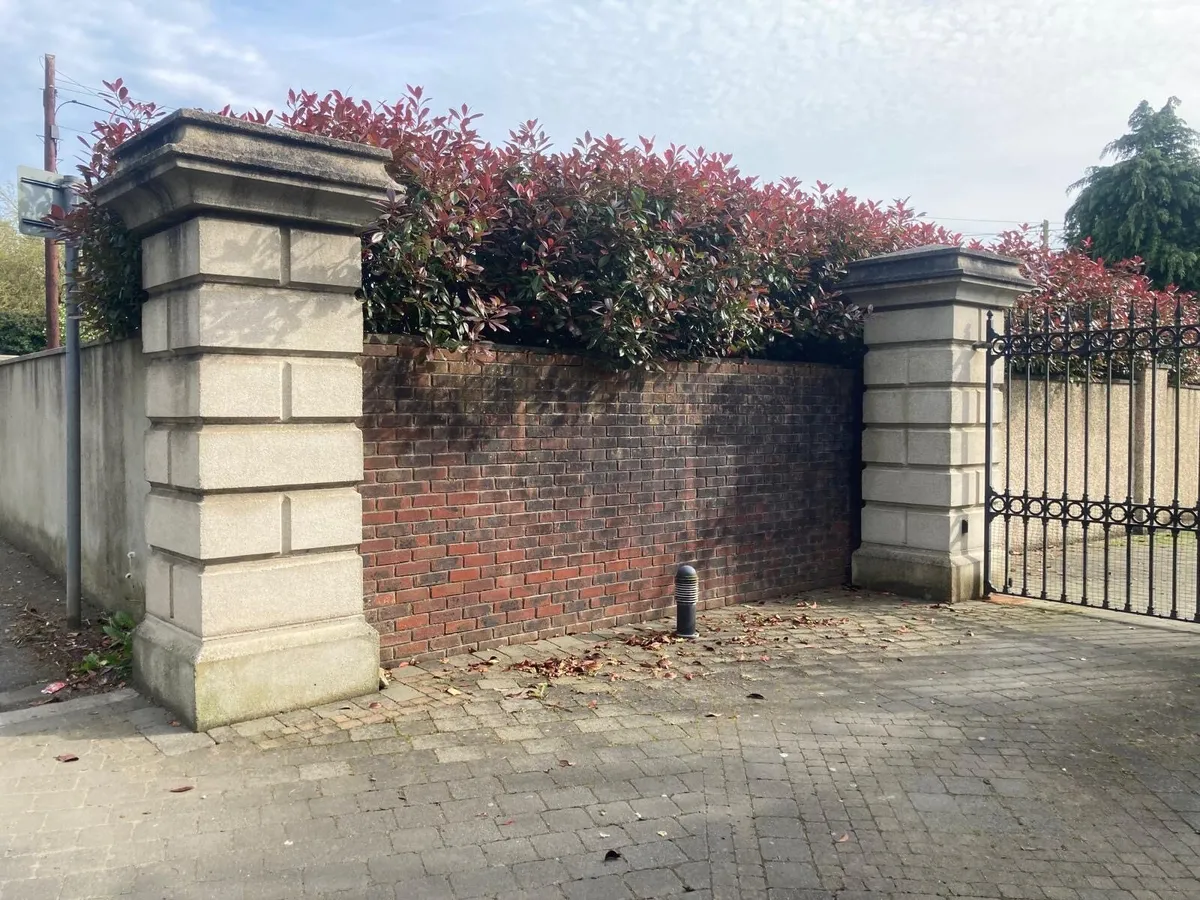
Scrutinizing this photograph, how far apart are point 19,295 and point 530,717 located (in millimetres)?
29186

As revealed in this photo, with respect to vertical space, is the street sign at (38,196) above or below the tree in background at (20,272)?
below

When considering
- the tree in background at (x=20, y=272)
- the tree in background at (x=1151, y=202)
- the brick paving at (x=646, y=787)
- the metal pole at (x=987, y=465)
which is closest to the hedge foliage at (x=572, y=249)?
the metal pole at (x=987, y=465)

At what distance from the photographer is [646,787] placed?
14.4 feet

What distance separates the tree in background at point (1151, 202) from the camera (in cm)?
2281

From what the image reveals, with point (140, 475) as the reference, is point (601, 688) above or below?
below

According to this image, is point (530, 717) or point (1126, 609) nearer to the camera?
point (530, 717)

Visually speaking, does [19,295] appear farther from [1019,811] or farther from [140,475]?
[1019,811]

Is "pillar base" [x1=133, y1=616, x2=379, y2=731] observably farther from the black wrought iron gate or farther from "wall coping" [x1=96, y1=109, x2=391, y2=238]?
the black wrought iron gate

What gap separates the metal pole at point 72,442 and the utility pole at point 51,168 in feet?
37.5

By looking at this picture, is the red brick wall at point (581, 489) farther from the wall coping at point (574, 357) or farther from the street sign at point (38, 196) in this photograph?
the street sign at point (38, 196)

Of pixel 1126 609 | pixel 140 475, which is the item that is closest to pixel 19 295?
pixel 140 475

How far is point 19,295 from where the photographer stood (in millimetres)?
28281

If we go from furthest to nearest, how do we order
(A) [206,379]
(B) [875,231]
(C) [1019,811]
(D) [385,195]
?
(B) [875,231] → (D) [385,195] → (A) [206,379] → (C) [1019,811]

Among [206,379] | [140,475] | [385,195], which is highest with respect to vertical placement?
[385,195]
